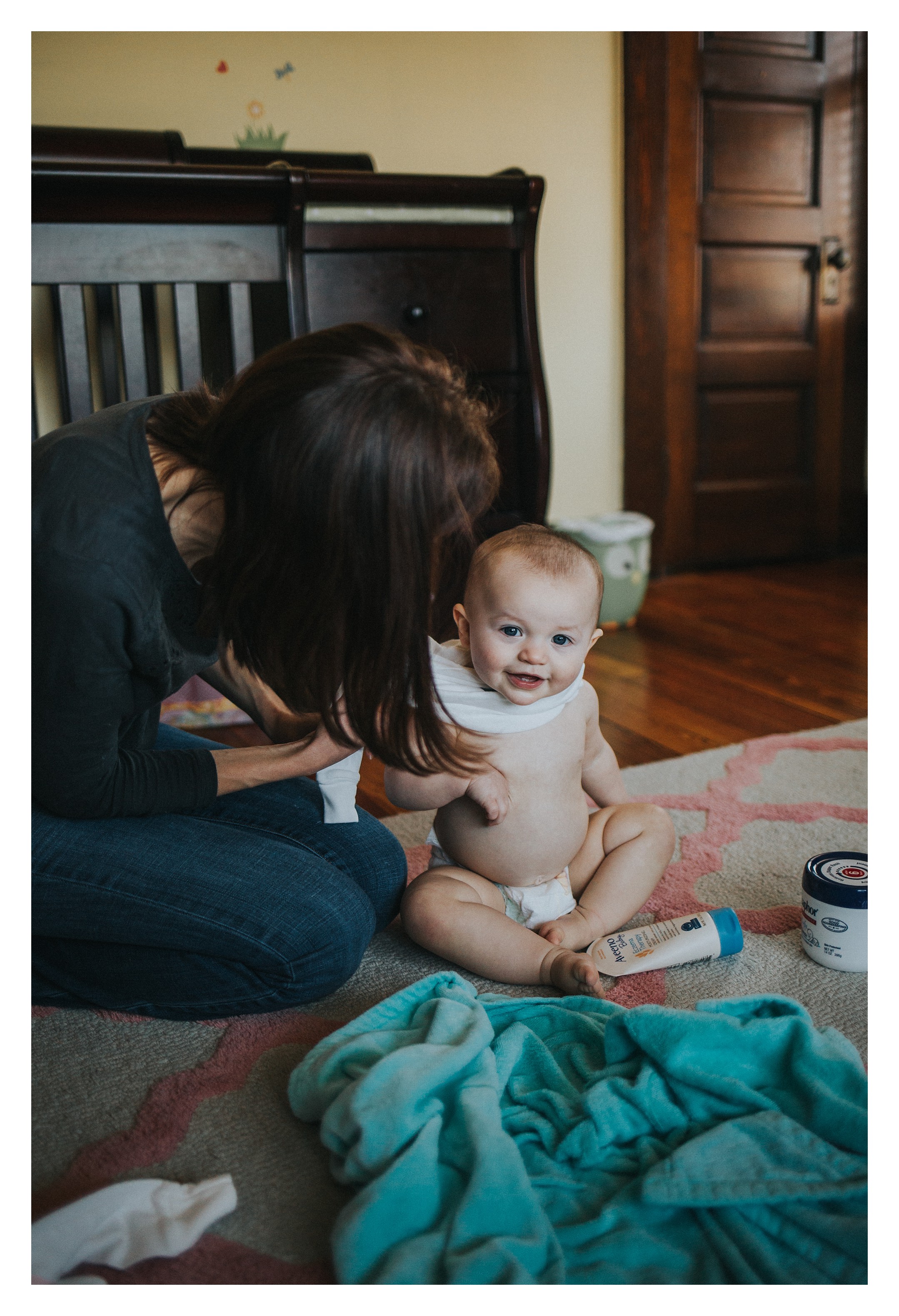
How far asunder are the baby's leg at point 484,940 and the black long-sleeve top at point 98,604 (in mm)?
284

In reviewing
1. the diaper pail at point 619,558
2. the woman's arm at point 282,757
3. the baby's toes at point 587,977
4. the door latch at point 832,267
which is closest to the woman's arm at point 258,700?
the woman's arm at point 282,757

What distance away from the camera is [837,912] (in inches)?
36.9

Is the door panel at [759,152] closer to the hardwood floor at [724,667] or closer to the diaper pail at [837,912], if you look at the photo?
the hardwood floor at [724,667]

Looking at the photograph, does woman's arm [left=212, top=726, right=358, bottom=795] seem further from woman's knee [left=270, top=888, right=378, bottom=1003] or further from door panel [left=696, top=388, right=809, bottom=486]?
door panel [left=696, top=388, right=809, bottom=486]

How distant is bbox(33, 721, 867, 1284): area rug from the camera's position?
67 cm

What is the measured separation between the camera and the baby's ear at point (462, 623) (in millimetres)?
996

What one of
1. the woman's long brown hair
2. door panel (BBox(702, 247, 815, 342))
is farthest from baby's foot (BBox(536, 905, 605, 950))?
door panel (BBox(702, 247, 815, 342))

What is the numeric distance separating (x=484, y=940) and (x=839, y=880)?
332 millimetres

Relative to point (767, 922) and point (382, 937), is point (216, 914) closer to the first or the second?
point (382, 937)

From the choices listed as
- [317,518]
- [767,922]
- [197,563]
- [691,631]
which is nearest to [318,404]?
[317,518]

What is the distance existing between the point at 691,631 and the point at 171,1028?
1.64 metres

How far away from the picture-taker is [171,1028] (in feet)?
2.92

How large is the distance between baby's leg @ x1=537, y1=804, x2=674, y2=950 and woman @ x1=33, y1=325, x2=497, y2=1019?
0.20 metres
